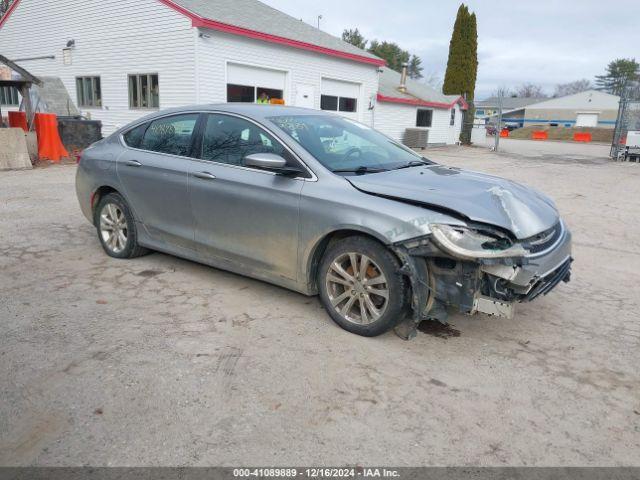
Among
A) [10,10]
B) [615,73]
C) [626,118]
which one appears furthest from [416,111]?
[615,73]

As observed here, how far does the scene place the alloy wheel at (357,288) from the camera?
3625mm

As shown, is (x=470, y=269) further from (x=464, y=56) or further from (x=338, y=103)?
(x=464, y=56)

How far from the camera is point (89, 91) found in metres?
18.7

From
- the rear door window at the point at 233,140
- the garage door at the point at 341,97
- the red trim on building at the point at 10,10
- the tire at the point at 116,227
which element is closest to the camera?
the rear door window at the point at 233,140

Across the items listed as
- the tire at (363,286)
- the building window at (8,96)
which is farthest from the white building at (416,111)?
the tire at (363,286)

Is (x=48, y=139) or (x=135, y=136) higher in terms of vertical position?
(x=135, y=136)

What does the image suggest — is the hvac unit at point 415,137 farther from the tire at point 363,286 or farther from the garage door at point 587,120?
the garage door at point 587,120

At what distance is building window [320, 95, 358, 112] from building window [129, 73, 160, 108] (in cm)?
627

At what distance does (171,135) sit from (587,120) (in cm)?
7844

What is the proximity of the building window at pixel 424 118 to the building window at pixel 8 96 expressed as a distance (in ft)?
61.7

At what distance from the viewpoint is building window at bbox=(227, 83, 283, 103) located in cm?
1641

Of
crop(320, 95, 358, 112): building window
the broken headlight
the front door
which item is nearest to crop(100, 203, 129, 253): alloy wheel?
the front door

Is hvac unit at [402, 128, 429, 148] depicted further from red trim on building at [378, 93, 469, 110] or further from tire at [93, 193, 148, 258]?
tire at [93, 193, 148, 258]

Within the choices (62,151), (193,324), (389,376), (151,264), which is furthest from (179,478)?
(62,151)
